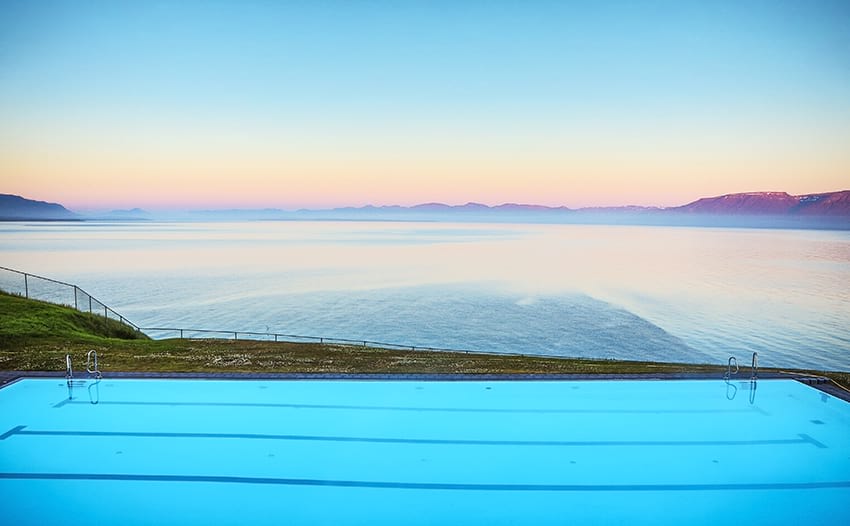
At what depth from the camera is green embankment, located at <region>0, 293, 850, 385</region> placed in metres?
11.0

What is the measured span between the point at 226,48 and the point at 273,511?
120 feet

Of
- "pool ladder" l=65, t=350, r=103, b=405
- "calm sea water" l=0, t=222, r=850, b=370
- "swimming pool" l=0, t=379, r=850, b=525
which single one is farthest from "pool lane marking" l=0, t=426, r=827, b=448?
"calm sea water" l=0, t=222, r=850, b=370

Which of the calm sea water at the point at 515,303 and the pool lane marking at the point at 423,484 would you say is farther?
the calm sea water at the point at 515,303

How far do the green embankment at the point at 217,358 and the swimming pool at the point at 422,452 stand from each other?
179 centimetres

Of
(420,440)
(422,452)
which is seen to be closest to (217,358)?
(420,440)

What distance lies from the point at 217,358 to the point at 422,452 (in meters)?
7.64

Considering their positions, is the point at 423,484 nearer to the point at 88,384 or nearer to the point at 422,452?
the point at 422,452

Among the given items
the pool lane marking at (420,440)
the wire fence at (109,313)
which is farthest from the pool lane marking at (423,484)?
the wire fence at (109,313)

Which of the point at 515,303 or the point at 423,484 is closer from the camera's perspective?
the point at 423,484

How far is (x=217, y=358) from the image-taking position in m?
12.5

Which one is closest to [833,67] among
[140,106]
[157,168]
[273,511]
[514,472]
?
[514,472]

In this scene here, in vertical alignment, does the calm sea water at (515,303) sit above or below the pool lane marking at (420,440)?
below

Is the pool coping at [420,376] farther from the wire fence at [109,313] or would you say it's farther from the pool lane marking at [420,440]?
the wire fence at [109,313]

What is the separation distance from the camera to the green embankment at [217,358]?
11016 mm
